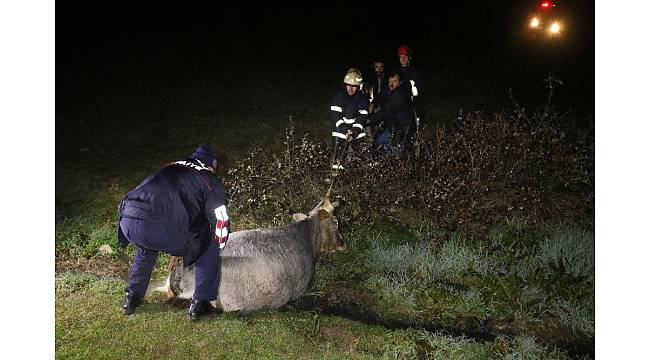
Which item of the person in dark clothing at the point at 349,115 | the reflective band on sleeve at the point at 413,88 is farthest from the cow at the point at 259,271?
→ the reflective band on sleeve at the point at 413,88

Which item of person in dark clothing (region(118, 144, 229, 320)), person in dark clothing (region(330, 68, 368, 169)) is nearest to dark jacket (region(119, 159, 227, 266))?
person in dark clothing (region(118, 144, 229, 320))

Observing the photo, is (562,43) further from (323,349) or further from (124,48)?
(323,349)

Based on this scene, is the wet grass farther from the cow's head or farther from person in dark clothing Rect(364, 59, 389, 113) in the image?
person in dark clothing Rect(364, 59, 389, 113)

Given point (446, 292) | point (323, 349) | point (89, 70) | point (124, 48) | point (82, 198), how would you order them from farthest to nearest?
point (124, 48) < point (89, 70) < point (82, 198) < point (446, 292) < point (323, 349)

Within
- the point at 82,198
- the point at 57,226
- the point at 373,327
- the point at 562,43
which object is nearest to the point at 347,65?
the point at 562,43

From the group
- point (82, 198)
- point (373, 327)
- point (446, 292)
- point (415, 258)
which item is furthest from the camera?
point (82, 198)

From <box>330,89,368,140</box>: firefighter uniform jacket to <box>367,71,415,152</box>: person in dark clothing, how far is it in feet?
0.80

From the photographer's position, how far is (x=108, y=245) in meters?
7.71

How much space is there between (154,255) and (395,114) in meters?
4.61

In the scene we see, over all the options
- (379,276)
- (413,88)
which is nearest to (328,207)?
(379,276)

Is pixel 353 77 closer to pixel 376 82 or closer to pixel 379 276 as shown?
pixel 376 82

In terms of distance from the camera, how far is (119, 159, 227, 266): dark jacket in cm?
542

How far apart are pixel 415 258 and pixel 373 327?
158 cm

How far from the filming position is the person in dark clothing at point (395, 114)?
9195mm
